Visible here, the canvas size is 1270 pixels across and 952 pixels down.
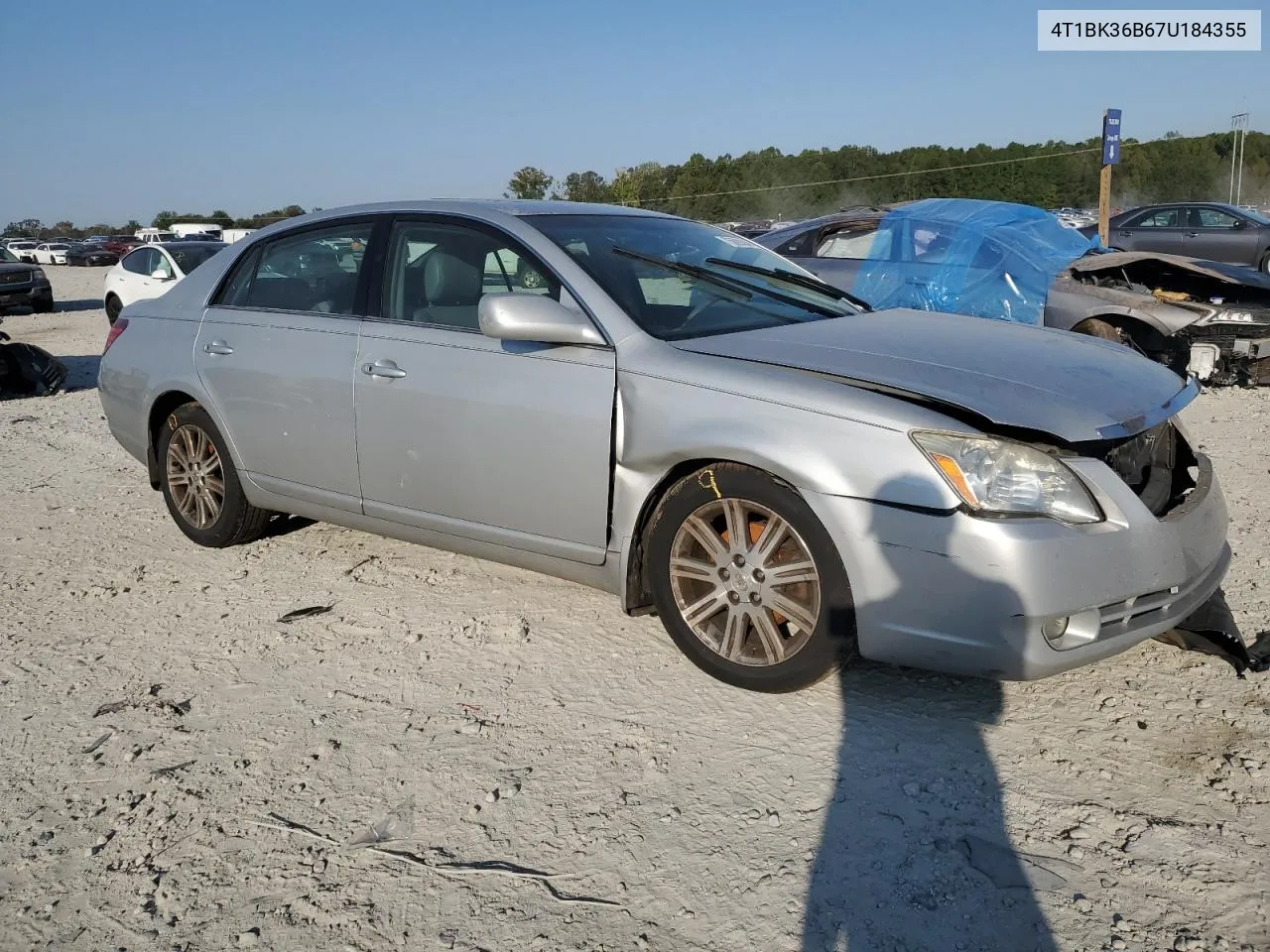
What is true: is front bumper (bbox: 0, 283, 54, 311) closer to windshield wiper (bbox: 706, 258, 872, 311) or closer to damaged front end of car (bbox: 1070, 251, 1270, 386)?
damaged front end of car (bbox: 1070, 251, 1270, 386)

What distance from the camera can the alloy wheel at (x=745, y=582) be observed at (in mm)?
3330

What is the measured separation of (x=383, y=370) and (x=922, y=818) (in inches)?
102

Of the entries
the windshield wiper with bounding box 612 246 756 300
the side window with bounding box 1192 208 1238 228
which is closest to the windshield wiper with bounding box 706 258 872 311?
the windshield wiper with bounding box 612 246 756 300

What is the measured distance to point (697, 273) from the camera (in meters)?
4.21

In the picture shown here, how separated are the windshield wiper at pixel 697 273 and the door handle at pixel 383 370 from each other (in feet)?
3.15

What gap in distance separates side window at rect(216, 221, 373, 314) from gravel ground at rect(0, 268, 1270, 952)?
130 centimetres

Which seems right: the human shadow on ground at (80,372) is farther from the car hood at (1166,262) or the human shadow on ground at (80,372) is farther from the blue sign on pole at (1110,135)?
the blue sign on pole at (1110,135)

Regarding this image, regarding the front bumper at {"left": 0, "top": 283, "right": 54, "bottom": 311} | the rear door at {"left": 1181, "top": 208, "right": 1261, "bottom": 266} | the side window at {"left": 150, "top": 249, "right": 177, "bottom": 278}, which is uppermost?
the rear door at {"left": 1181, "top": 208, "right": 1261, "bottom": 266}

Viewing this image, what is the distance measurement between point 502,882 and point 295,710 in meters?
1.25

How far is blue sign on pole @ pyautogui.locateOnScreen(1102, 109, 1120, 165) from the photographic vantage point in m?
15.3

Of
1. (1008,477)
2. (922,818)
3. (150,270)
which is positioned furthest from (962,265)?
(150,270)

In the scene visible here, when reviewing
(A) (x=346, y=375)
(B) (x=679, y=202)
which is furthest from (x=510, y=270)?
(B) (x=679, y=202)

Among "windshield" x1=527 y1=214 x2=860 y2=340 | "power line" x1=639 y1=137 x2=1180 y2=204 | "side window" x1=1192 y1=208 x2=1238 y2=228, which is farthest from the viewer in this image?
"power line" x1=639 y1=137 x2=1180 y2=204

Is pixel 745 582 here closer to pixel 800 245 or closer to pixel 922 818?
pixel 922 818
